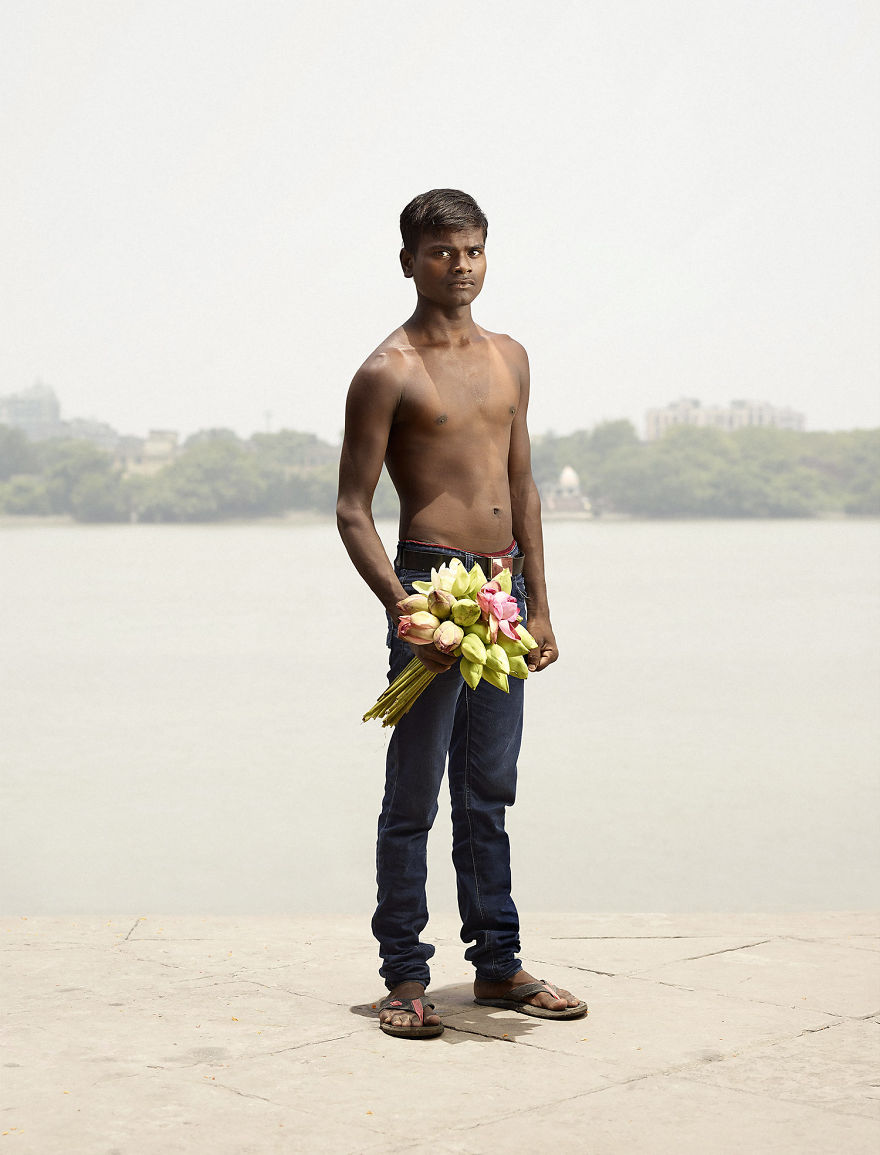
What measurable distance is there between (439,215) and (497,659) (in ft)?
3.46

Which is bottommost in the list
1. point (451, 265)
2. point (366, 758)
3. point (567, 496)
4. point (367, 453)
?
point (366, 758)

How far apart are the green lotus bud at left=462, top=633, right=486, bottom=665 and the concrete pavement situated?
2.84 ft

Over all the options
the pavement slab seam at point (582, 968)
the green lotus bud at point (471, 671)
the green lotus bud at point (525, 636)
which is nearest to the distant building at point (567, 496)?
the pavement slab seam at point (582, 968)

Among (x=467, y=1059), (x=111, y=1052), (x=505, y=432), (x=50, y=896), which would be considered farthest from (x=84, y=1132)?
(x=50, y=896)

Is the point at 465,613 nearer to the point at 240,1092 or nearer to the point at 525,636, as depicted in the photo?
the point at 525,636

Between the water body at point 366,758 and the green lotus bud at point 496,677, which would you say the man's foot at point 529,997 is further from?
the water body at point 366,758

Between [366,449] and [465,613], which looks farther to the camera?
[366,449]

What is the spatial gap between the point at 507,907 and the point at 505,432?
117 centimetres

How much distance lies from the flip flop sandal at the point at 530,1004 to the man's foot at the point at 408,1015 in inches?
8.6

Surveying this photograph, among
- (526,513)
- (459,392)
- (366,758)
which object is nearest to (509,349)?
(459,392)

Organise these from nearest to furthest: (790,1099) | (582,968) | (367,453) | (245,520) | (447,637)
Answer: (790,1099) → (447,637) → (367,453) → (582,968) → (245,520)

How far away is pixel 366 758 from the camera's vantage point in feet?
41.2

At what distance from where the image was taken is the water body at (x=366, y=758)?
7.54 meters

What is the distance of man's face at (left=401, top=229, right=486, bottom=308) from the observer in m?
3.94
